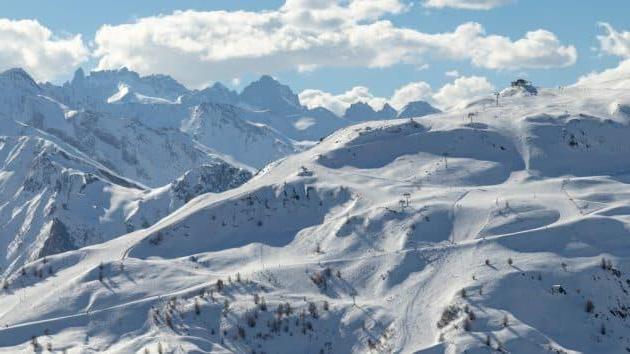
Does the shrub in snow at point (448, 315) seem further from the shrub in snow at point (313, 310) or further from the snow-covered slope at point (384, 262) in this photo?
the shrub in snow at point (313, 310)

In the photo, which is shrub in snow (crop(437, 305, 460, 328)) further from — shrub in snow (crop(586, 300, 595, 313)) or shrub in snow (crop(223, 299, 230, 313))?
shrub in snow (crop(223, 299, 230, 313))

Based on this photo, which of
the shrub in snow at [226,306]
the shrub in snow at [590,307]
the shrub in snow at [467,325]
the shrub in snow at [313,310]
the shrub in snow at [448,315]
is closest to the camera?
the shrub in snow at [467,325]

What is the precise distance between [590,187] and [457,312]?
2638 cm

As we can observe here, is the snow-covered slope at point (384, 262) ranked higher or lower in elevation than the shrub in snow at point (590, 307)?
higher

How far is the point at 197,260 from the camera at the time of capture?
241ft

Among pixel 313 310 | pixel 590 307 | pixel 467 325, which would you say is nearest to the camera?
pixel 467 325

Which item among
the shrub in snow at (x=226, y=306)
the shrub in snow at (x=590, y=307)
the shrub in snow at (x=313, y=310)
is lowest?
the shrub in snow at (x=590, y=307)

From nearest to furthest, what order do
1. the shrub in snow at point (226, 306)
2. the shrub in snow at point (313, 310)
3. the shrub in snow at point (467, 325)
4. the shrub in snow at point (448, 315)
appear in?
1. the shrub in snow at point (467, 325)
2. the shrub in snow at point (448, 315)
3. the shrub in snow at point (313, 310)
4. the shrub in snow at point (226, 306)

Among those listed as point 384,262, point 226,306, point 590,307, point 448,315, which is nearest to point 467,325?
point 448,315

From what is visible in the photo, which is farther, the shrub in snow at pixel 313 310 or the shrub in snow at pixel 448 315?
the shrub in snow at pixel 313 310

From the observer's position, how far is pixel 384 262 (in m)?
67.5

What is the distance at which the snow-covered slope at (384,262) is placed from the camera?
58.4 m

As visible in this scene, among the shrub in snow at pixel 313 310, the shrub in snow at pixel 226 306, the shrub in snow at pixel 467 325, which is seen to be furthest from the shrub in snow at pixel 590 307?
the shrub in snow at pixel 226 306

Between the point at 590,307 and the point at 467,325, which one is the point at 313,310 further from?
the point at 590,307
